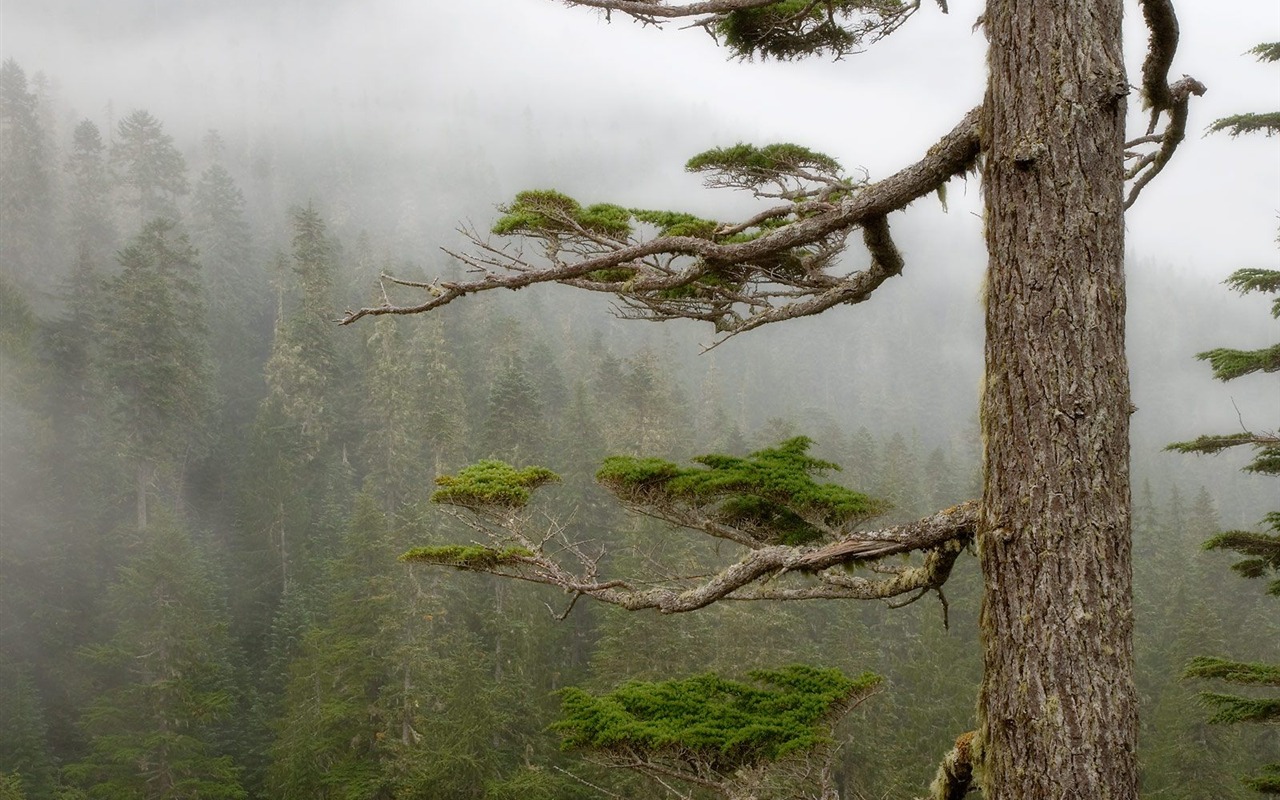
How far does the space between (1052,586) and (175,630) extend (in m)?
23.2

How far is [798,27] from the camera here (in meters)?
4.11

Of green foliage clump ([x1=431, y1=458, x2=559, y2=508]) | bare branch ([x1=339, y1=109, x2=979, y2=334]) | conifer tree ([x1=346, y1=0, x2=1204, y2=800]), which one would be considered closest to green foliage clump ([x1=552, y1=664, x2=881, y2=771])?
green foliage clump ([x1=431, y1=458, x2=559, y2=508])

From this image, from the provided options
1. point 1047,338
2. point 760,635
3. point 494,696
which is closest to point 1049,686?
point 1047,338

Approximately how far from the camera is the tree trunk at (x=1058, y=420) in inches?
96.2

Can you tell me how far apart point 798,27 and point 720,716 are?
3.75m

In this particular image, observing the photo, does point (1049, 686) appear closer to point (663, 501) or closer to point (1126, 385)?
point (1126, 385)

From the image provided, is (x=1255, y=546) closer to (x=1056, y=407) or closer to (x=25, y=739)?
(x=1056, y=407)

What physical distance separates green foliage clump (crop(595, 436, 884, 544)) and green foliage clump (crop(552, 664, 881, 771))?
1.03m

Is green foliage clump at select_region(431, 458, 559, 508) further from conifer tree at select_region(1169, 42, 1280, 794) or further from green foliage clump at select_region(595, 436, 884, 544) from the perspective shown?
conifer tree at select_region(1169, 42, 1280, 794)

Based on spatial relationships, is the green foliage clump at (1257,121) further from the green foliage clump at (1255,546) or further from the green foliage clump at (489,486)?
the green foliage clump at (489,486)

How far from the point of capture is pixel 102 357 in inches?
1291

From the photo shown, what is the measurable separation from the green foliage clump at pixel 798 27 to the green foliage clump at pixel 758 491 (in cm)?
212

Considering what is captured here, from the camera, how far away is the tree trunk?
244 cm

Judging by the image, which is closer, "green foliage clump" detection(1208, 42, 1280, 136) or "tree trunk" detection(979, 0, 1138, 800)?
"tree trunk" detection(979, 0, 1138, 800)
